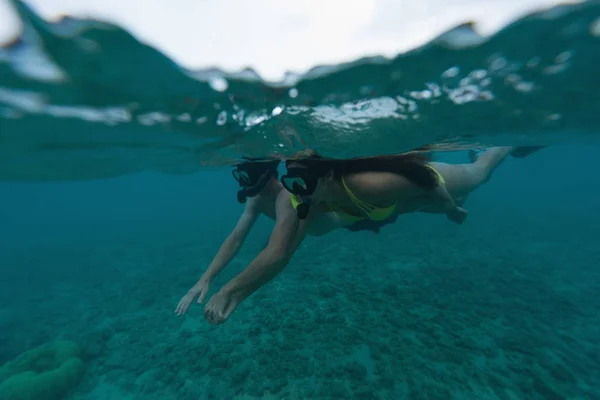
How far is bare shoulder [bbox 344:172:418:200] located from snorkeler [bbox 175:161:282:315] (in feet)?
6.30

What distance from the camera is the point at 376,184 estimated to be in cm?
327

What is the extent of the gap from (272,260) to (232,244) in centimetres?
160

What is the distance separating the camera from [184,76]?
3.82 meters

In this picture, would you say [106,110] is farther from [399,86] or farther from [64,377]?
[64,377]

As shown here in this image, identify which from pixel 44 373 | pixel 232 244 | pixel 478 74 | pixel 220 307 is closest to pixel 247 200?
pixel 232 244

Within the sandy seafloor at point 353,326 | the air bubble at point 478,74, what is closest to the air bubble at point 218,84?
the air bubble at point 478,74

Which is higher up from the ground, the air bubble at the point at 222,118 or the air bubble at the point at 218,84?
the air bubble at the point at 218,84

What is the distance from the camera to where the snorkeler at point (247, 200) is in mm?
4516

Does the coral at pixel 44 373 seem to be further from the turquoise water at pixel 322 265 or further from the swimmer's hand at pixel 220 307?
the swimmer's hand at pixel 220 307

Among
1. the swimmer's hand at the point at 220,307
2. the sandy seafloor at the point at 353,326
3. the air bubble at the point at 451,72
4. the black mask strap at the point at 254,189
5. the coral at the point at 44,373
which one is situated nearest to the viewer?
the swimmer's hand at the point at 220,307

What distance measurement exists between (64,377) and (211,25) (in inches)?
322

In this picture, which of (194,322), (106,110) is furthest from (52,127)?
(194,322)

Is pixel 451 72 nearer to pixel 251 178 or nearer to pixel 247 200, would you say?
pixel 251 178

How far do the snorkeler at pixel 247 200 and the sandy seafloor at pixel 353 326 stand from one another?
2.73 meters
